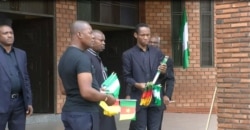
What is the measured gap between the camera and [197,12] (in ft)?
42.6

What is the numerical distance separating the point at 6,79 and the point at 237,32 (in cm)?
342

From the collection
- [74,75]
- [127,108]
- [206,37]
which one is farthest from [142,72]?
[206,37]

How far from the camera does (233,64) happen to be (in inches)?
281

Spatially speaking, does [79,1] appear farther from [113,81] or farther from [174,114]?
→ [113,81]

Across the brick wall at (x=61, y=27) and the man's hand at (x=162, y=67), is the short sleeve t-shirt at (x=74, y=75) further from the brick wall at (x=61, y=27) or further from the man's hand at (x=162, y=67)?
the brick wall at (x=61, y=27)

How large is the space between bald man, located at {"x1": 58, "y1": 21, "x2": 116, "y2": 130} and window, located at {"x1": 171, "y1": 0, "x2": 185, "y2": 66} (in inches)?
334

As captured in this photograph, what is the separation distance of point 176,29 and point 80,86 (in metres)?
8.90

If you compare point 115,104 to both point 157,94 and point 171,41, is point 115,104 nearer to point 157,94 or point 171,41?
point 157,94

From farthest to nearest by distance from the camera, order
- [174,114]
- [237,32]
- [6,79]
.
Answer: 1. [174,114]
2. [237,32]
3. [6,79]

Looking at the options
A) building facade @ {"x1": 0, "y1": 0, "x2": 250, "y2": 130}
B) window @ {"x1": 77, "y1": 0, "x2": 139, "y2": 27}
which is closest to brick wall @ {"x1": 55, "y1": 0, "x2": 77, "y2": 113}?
building facade @ {"x1": 0, "y1": 0, "x2": 250, "y2": 130}

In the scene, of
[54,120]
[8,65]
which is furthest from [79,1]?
[8,65]

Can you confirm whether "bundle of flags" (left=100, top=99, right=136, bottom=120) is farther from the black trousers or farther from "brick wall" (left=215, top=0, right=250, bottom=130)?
"brick wall" (left=215, top=0, right=250, bottom=130)

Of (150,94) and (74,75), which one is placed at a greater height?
(74,75)

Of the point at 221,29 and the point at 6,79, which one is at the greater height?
the point at 221,29
